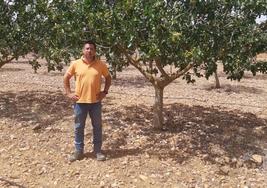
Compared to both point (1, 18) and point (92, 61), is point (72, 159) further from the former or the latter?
point (1, 18)

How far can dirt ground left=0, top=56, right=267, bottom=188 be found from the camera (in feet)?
24.3

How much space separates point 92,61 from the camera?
24.7ft

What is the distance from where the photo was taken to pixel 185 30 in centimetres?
776

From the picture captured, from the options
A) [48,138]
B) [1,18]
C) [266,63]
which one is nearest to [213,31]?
[266,63]

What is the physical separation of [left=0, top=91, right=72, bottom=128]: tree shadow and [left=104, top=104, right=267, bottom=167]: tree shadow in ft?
5.15

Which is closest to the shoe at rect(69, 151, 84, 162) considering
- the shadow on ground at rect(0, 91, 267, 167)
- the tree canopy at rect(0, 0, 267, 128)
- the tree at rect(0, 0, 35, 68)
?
the shadow on ground at rect(0, 91, 267, 167)

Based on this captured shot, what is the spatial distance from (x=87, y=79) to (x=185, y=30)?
189 centimetres

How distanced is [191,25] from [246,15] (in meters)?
1.00

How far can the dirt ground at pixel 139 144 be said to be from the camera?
741 centimetres

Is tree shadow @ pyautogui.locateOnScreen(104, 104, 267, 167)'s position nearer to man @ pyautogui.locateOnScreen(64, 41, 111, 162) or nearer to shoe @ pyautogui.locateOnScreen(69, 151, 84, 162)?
shoe @ pyautogui.locateOnScreen(69, 151, 84, 162)

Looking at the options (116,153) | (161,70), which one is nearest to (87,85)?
(116,153)

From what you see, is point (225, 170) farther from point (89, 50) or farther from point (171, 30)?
point (89, 50)

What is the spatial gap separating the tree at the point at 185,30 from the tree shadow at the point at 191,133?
1.53 m

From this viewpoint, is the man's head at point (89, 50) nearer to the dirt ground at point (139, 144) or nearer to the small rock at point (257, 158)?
the dirt ground at point (139, 144)
